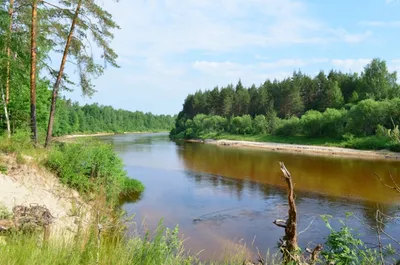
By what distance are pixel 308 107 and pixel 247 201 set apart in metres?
68.2

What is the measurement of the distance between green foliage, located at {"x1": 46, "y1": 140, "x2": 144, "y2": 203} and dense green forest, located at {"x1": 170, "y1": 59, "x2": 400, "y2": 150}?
45385mm

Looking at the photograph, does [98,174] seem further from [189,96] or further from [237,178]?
[189,96]

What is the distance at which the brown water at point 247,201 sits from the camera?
13742 mm

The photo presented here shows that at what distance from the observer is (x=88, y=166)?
50.1 feet

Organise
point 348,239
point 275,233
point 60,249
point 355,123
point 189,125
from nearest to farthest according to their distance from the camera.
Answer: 1. point 60,249
2. point 348,239
3. point 275,233
4. point 355,123
5. point 189,125

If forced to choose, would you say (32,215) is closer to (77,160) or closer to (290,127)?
(77,160)

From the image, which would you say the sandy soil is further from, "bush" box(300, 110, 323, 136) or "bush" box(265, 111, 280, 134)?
"bush" box(265, 111, 280, 134)

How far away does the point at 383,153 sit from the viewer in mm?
46312

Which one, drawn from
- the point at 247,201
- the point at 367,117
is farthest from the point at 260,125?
the point at 247,201

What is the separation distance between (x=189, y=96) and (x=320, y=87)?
49861 millimetres

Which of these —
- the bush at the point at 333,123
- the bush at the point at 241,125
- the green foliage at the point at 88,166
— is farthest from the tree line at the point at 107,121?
the green foliage at the point at 88,166

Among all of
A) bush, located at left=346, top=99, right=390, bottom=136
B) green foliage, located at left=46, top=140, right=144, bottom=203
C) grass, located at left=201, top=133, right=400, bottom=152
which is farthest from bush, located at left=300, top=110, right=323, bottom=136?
green foliage, located at left=46, top=140, right=144, bottom=203

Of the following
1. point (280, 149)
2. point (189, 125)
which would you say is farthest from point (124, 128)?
point (280, 149)

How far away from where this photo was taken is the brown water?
13.7 m
